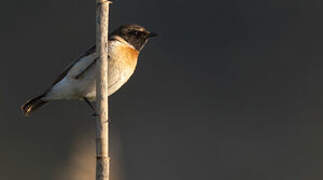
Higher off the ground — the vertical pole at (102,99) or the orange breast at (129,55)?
the orange breast at (129,55)

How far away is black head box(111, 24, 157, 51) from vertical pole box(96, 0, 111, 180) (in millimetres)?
859

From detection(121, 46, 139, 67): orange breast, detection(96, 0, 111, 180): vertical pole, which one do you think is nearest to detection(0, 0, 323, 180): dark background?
detection(121, 46, 139, 67): orange breast

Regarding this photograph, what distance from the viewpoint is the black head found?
412 cm

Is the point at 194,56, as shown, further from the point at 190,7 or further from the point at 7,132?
the point at 7,132

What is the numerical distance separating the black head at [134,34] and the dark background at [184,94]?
1013mm

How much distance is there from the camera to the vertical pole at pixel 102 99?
3.14 metres

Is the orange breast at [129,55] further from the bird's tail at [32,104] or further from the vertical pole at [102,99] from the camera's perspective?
the vertical pole at [102,99]

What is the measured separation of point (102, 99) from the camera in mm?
3201

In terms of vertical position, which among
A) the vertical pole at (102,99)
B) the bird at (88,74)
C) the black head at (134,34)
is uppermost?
the black head at (134,34)

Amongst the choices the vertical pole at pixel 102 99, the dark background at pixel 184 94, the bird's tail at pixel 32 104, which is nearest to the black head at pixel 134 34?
the bird's tail at pixel 32 104

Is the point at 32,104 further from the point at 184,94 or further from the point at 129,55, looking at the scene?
the point at 184,94

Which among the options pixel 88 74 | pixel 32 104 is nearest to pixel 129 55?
pixel 88 74

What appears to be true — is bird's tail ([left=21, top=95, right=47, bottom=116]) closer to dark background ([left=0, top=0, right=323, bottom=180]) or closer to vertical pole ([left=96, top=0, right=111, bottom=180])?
vertical pole ([left=96, top=0, right=111, bottom=180])

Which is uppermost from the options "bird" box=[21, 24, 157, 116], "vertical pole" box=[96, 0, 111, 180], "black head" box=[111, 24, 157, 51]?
"black head" box=[111, 24, 157, 51]
